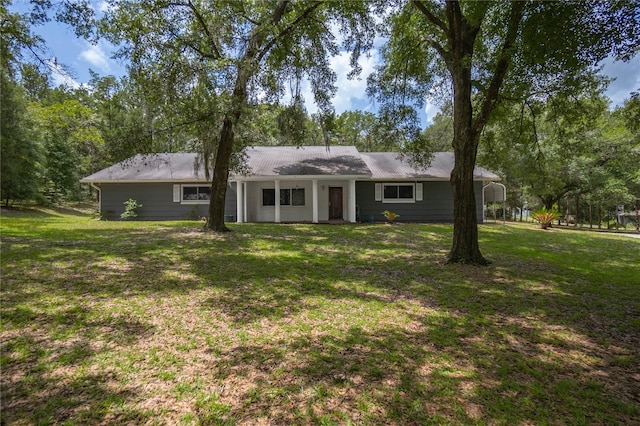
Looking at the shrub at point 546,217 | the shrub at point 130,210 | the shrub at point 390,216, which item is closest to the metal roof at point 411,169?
the shrub at point 390,216

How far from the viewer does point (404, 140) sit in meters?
10.3

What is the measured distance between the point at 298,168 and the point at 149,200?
802cm

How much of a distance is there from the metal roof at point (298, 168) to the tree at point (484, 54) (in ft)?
18.0

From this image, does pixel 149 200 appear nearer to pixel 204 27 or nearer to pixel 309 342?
pixel 204 27

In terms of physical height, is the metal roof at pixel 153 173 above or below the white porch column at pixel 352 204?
above

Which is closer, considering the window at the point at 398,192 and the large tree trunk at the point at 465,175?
the large tree trunk at the point at 465,175

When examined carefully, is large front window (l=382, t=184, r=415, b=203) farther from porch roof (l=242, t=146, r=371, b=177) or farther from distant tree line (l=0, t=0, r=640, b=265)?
distant tree line (l=0, t=0, r=640, b=265)

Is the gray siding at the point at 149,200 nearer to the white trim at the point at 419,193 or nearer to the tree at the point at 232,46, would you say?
the tree at the point at 232,46

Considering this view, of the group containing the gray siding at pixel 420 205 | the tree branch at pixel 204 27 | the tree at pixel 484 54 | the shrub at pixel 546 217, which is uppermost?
the tree branch at pixel 204 27

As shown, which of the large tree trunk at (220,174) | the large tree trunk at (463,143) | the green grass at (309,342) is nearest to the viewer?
the green grass at (309,342)

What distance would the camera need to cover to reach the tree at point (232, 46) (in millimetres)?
8383

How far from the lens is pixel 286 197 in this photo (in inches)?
636

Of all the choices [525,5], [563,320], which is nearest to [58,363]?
[563,320]

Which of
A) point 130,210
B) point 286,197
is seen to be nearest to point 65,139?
point 130,210
